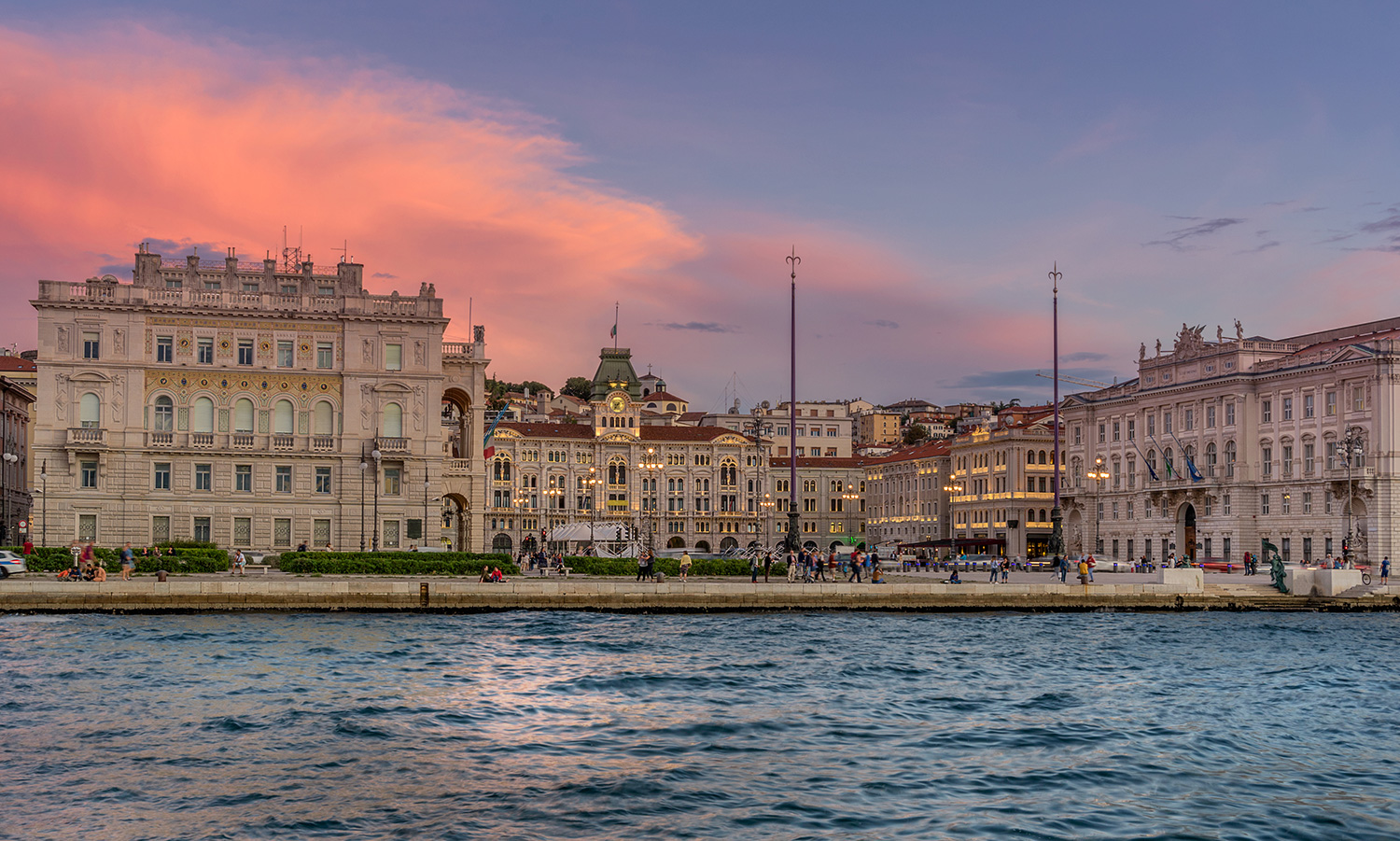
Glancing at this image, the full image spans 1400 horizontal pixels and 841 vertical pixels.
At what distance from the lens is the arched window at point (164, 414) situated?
69.6 metres

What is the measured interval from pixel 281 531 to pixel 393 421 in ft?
25.8

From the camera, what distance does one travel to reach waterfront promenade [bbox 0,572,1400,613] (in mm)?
45812

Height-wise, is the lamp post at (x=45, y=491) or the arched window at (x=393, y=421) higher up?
the arched window at (x=393, y=421)

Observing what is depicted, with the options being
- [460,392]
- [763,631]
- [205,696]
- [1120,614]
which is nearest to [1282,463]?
[1120,614]

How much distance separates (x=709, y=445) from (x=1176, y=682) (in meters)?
116

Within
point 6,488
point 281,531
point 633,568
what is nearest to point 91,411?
point 281,531

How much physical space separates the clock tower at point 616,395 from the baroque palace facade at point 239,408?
7304 centimetres

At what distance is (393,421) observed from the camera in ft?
236

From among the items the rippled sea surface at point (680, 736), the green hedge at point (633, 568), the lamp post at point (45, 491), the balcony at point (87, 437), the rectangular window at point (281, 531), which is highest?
the balcony at point (87, 437)

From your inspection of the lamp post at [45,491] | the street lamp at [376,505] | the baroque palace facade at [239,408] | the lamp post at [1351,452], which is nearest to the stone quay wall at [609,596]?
the street lamp at [376,505]

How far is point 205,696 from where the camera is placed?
28.0m

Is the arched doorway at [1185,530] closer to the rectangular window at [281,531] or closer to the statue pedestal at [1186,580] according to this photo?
the statue pedestal at [1186,580]

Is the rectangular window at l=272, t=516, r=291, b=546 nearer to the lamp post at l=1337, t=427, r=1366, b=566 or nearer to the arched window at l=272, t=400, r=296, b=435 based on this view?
the arched window at l=272, t=400, r=296, b=435

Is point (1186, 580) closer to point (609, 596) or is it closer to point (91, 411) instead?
point (609, 596)
